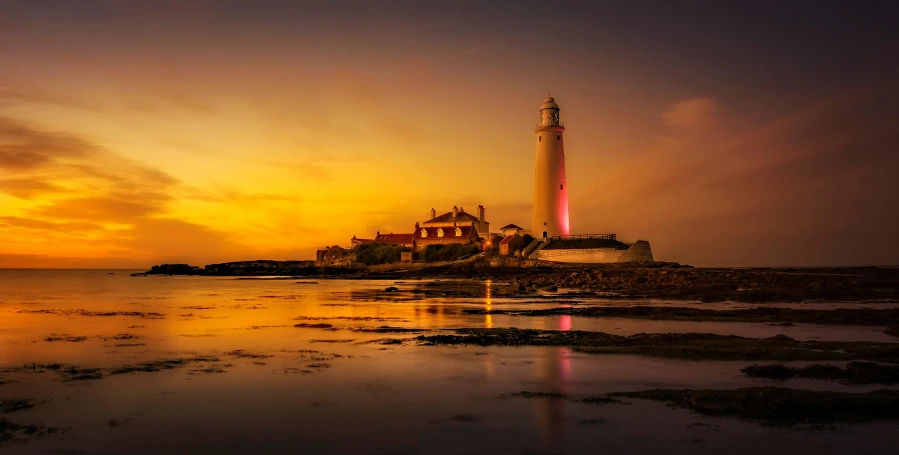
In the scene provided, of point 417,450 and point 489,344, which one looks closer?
point 417,450

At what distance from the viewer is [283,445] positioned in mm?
6492

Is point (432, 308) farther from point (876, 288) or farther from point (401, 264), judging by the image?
point (401, 264)

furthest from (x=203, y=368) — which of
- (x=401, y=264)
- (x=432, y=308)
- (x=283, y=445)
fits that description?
(x=401, y=264)

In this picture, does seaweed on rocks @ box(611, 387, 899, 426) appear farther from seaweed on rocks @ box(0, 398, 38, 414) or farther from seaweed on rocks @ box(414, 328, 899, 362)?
seaweed on rocks @ box(0, 398, 38, 414)

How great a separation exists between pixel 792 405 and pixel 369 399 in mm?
5328

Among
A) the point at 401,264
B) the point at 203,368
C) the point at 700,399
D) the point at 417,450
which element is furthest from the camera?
the point at 401,264

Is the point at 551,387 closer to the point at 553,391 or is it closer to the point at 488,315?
the point at 553,391

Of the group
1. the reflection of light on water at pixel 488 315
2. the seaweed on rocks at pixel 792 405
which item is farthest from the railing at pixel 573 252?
the seaweed on rocks at pixel 792 405

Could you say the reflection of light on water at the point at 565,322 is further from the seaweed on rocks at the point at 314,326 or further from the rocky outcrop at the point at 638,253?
the rocky outcrop at the point at 638,253

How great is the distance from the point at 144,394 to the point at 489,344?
721cm

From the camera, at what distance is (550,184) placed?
64.2 meters

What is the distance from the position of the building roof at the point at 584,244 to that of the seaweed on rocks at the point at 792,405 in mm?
53874

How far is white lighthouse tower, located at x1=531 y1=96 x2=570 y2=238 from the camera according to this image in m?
64.3

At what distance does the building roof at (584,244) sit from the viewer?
6111 cm
